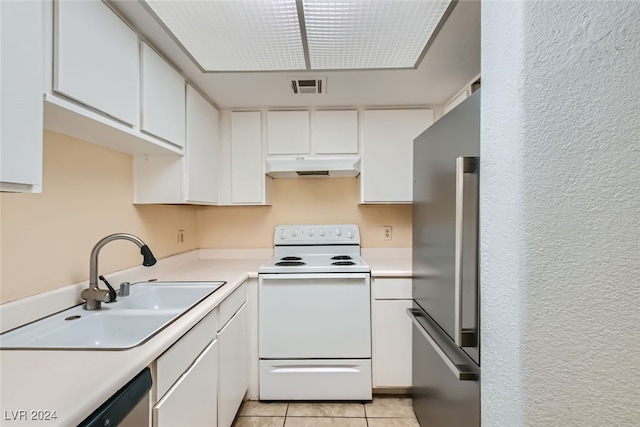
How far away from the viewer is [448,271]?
1.17 metres

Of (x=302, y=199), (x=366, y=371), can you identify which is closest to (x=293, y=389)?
(x=366, y=371)

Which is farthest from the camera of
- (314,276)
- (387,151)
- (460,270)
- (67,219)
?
(387,151)

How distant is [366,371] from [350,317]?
379 millimetres

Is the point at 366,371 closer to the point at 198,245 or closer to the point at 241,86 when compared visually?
the point at 198,245

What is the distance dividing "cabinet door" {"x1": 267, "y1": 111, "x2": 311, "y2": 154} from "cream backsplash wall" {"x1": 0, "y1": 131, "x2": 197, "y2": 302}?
102 cm

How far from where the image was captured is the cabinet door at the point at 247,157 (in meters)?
2.31

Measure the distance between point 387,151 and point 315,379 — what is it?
175 centimetres

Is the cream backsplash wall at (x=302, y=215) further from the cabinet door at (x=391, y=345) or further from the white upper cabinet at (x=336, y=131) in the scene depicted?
the cabinet door at (x=391, y=345)

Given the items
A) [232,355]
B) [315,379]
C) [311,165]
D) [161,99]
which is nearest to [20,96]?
[161,99]

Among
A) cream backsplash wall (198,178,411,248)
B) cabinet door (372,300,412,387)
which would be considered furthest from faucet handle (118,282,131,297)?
cabinet door (372,300,412,387)

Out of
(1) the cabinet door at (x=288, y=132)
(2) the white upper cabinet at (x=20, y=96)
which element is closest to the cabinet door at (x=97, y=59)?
(2) the white upper cabinet at (x=20, y=96)

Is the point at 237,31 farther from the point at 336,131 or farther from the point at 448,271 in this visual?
the point at 448,271

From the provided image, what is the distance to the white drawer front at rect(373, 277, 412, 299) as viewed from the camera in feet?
6.25

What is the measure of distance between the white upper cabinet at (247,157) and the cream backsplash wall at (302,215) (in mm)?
282
